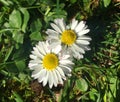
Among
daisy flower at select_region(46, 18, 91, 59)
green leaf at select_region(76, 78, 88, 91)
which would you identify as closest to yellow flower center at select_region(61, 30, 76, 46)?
daisy flower at select_region(46, 18, 91, 59)

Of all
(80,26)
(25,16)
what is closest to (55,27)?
(80,26)

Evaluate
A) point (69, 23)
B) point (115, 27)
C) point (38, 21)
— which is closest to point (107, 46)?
point (115, 27)

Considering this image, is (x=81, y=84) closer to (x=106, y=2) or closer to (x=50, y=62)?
(x=50, y=62)

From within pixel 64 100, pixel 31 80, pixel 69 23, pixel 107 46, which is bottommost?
pixel 64 100

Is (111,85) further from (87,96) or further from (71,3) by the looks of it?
(71,3)

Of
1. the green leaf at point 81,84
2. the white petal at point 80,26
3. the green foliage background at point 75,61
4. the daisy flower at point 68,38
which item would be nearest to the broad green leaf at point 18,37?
the green foliage background at point 75,61

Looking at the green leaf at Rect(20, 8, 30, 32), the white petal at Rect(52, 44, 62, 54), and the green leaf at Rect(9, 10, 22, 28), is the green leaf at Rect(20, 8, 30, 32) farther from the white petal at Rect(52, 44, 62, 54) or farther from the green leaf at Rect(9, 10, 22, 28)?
the white petal at Rect(52, 44, 62, 54)
